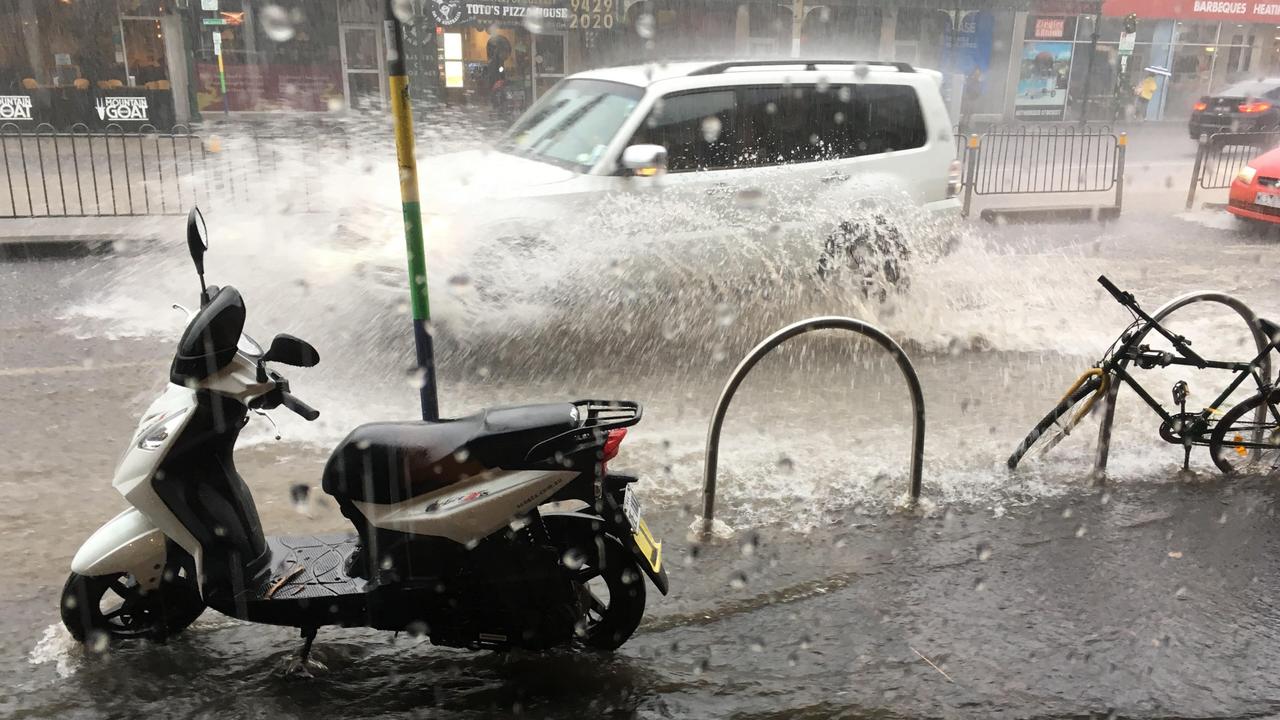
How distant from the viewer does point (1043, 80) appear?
31.8 m

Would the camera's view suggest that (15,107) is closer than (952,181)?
No

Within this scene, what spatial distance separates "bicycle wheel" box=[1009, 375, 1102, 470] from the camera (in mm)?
4941

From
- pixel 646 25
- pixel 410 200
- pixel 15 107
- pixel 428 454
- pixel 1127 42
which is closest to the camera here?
pixel 428 454

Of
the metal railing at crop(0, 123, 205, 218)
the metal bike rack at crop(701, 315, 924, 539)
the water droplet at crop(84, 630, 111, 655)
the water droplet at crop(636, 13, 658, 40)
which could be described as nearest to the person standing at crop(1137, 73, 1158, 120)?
the water droplet at crop(636, 13, 658, 40)

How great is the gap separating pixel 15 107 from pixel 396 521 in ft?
71.7

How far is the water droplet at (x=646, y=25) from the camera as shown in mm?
26609

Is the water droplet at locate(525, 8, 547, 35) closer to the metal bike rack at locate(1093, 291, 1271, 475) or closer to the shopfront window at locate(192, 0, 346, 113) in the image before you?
the shopfront window at locate(192, 0, 346, 113)

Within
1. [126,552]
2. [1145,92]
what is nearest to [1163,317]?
[126,552]

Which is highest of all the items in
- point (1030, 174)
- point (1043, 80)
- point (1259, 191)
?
point (1043, 80)

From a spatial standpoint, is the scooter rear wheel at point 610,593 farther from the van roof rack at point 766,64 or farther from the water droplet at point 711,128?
the van roof rack at point 766,64

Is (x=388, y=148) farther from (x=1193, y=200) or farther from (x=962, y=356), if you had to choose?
(x=1193, y=200)

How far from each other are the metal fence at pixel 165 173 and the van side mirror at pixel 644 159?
2.94m

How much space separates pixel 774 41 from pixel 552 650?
2700 cm

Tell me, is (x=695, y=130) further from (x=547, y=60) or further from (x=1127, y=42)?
(x=1127, y=42)
